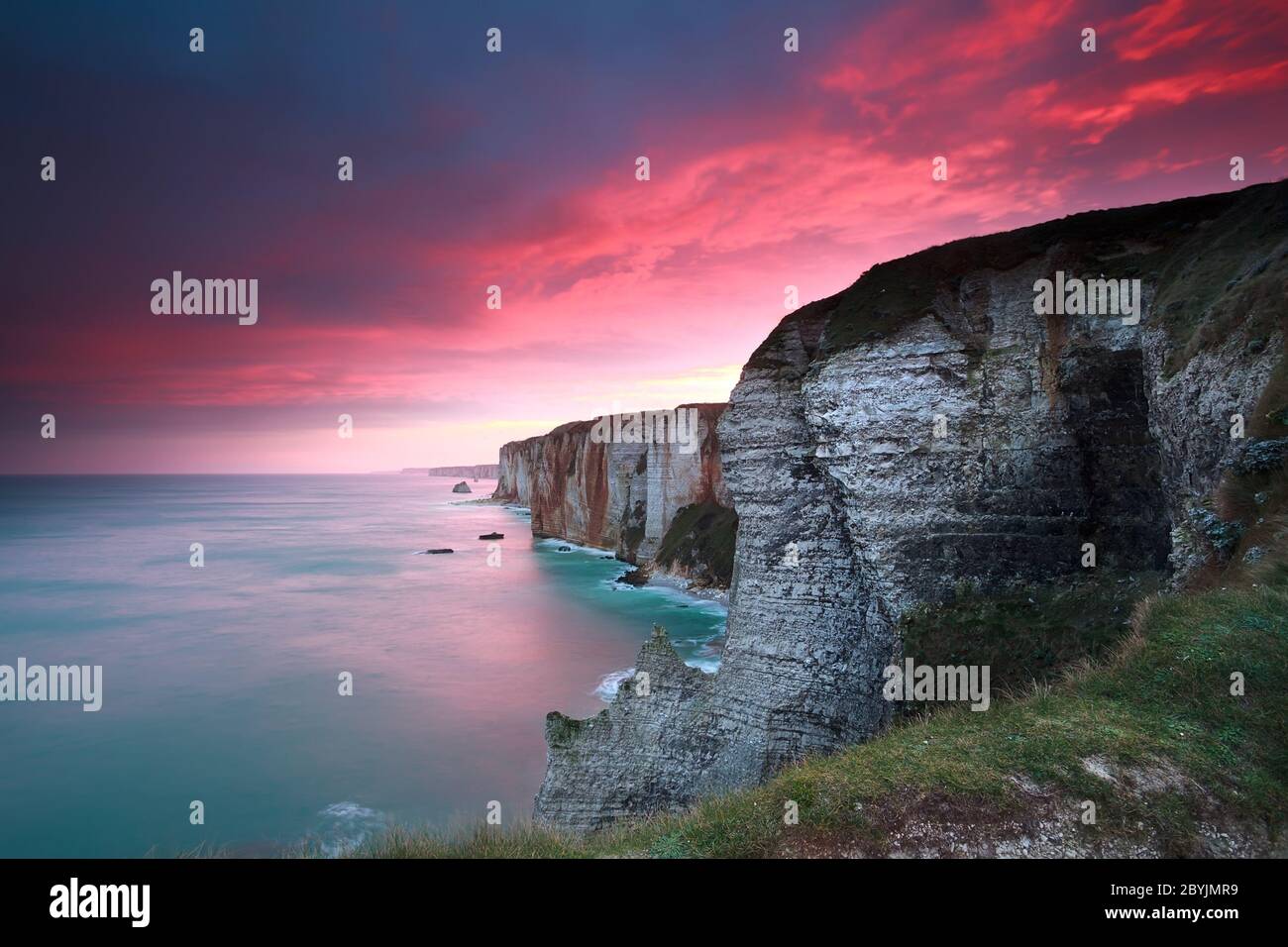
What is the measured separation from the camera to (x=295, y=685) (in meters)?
36.3

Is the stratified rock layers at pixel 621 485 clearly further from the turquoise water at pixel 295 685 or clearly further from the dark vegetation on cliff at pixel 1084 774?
the dark vegetation on cliff at pixel 1084 774

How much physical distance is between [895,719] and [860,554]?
3.79 meters

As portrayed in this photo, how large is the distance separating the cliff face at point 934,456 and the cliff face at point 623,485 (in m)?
30.2

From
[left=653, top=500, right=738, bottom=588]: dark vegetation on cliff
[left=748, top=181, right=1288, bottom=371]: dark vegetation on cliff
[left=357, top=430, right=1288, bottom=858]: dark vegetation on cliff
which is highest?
[left=748, top=181, right=1288, bottom=371]: dark vegetation on cliff

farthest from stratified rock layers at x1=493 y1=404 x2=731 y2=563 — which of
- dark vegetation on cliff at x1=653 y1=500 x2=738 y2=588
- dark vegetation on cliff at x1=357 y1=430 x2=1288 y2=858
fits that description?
dark vegetation on cliff at x1=357 y1=430 x2=1288 y2=858

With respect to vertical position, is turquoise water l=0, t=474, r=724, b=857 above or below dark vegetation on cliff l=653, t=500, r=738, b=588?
below

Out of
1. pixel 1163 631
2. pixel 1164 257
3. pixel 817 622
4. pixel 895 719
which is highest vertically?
pixel 1164 257

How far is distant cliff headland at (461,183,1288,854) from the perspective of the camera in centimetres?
1055

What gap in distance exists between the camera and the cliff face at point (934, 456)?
13.0 metres

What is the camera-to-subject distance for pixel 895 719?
14.1m

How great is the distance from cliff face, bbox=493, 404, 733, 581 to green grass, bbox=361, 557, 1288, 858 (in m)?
38.9

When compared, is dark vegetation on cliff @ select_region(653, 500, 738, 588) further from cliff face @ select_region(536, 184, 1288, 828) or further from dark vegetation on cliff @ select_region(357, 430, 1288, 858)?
dark vegetation on cliff @ select_region(357, 430, 1288, 858)
